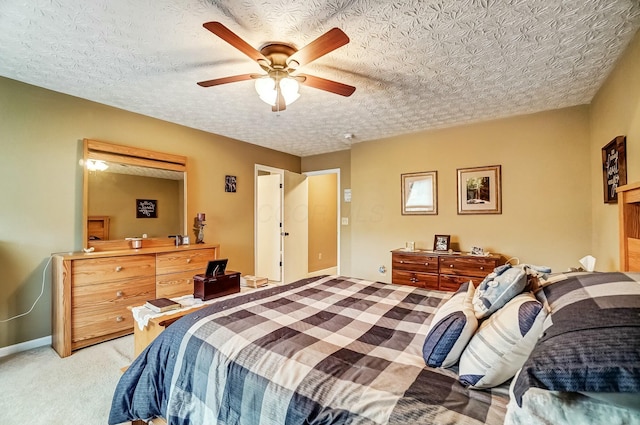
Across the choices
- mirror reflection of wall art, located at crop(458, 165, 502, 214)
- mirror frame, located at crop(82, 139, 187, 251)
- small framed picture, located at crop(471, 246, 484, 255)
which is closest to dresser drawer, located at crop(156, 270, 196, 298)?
mirror frame, located at crop(82, 139, 187, 251)

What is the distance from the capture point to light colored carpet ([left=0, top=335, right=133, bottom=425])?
68.6 inches

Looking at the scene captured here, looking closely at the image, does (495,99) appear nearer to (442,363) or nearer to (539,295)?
(539,295)

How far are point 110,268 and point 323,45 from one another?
285 centimetres

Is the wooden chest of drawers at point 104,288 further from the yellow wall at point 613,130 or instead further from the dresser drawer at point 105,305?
the yellow wall at point 613,130

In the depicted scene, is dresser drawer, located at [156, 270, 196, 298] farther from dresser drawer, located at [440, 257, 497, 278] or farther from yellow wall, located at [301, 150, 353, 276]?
dresser drawer, located at [440, 257, 497, 278]

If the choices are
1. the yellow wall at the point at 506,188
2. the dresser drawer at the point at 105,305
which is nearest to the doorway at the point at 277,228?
the yellow wall at the point at 506,188

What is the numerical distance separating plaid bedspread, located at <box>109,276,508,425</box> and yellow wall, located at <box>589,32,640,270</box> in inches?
71.6

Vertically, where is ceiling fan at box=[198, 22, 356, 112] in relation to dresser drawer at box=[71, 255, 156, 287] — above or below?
above

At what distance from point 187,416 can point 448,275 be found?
303 centimetres

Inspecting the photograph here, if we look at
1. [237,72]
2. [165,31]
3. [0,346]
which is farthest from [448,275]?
[0,346]

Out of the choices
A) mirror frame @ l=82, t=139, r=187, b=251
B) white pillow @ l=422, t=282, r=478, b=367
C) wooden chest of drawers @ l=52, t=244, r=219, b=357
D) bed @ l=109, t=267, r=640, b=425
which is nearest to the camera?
bed @ l=109, t=267, r=640, b=425

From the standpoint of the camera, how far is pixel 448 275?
3.34 m

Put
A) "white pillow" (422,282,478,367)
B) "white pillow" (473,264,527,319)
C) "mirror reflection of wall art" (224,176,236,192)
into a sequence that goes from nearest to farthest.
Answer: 1. "white pillow" (422,282,478,367)
2. "white pillow" (473,264,527,319)
3. "mirror reflection of wall art" (224,176,236,192)

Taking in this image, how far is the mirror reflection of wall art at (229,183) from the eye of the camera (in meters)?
4.29
